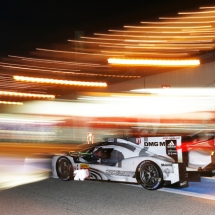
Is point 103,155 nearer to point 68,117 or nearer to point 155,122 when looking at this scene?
point 155,122

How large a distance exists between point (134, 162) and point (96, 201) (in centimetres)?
168

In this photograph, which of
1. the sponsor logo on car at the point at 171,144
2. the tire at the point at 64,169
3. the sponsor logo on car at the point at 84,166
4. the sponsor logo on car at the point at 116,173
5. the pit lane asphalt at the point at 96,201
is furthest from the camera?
the tire at the point at 64,169

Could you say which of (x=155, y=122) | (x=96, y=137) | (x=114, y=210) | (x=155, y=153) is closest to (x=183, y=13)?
(x=155, y=122)

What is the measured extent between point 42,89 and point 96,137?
14.3 ft

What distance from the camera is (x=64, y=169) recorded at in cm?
934

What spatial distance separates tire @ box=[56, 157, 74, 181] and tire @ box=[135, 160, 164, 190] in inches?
89.8

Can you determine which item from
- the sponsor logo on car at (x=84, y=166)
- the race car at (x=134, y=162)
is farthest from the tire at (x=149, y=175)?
A: the sponsor logo on car at (x=84, y=166)

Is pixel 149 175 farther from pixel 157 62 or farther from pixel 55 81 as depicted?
pixel 55 81

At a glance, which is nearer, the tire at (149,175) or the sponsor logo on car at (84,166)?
the tire at (149,175)

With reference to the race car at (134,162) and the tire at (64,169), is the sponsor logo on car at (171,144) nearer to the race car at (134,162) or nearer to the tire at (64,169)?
the race car at (134,162)

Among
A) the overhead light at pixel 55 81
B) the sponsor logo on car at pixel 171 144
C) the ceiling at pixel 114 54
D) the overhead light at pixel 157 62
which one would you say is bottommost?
the sponsor logo on car at pixel 171 144

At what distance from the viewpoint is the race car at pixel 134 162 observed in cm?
727

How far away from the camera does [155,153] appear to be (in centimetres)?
788

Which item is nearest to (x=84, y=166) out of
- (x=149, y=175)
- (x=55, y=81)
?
(x=149, y=175)
